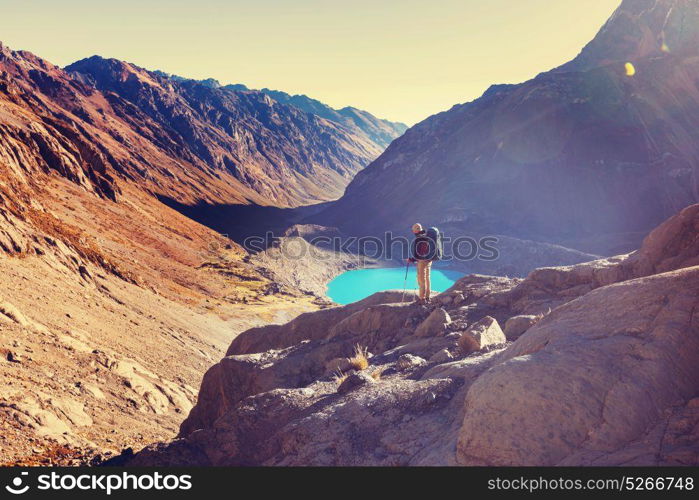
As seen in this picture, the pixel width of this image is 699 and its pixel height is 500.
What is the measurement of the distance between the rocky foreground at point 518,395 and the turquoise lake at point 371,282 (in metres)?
57.0

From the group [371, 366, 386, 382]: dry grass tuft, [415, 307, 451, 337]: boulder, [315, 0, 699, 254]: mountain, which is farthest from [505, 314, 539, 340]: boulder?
[315, 0, 699, 254]: mountain

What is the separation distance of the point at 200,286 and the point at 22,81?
255 feet

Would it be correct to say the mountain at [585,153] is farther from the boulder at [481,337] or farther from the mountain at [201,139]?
the boulder at [481,337]

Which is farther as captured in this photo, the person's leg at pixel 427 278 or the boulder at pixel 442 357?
the person's leg at pixel 427 278

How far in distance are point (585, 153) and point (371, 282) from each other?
44394 millimetres

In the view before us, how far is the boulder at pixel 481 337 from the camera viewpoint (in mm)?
9016

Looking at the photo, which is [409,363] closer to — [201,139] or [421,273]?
[421,273]

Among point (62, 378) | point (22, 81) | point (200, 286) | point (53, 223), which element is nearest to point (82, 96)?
point (22, 81)

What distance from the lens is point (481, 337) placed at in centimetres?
910

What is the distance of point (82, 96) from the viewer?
11238cm

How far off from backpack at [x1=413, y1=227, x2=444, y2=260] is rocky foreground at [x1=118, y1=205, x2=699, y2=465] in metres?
1.81

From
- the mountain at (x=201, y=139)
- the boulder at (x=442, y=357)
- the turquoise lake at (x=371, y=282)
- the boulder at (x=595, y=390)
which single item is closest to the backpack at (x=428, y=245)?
the boulder at (x=442, y=357)

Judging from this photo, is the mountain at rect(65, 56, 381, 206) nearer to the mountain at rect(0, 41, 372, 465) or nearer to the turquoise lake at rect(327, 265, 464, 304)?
the mountain at rect(0, 41, 372, 465)

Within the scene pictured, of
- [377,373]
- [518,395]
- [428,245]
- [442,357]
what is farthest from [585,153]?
[518,395]
